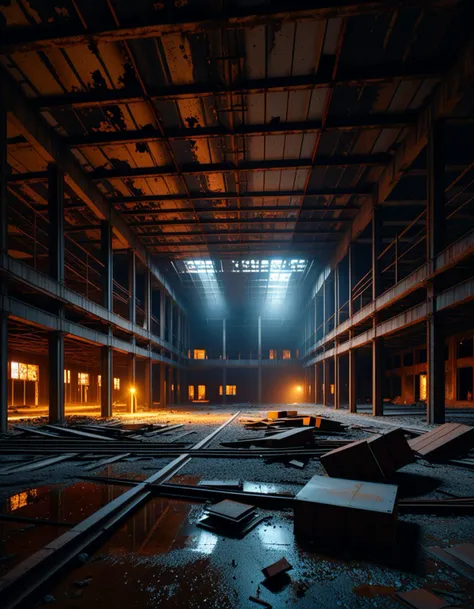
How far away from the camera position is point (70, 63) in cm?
1002

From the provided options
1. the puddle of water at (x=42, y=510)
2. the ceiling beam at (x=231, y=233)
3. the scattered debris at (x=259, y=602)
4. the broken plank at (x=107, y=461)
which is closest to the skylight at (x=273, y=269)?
the ceiling beam at (x=231, y=233)

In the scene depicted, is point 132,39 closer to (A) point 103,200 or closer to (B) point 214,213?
(A) point 103,200

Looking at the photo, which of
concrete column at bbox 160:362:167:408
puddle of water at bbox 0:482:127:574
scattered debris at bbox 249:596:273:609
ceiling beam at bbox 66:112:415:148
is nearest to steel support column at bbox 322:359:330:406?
concrete column at bbox 160:362:167:408

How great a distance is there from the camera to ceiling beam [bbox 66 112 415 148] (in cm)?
1186

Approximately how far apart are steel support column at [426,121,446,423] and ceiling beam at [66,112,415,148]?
1.37m

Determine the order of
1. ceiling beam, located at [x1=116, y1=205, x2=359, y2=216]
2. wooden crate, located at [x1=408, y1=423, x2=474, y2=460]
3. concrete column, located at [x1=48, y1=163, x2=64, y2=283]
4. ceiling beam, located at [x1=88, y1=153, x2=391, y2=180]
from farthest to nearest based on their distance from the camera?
ceiling beam, located at [x1=116, y1=205, x2=359, y2=216]
ceiling beam, located at [x1=88, y1=153, x2=391, y2=180]
concrete column, located at [x1=48, y1=163, x2=64, y2=283]
wooden crate, located at [x1=408, y1=423, x2=474, y2=460]

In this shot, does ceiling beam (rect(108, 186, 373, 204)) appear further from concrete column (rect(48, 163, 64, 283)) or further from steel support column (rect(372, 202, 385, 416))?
concrete column (rect(48, 163, 64, 283))

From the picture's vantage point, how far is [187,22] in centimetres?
841

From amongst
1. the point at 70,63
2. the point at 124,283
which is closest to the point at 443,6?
the point at 70,63

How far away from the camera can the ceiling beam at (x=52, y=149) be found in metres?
10.5

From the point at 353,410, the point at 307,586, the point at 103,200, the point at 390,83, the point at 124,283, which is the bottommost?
the point at 353,410

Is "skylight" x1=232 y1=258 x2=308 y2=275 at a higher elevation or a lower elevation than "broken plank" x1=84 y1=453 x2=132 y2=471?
higher

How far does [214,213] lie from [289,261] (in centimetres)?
956

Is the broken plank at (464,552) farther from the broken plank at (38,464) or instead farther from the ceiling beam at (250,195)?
the ceiling beam at (250,195)
